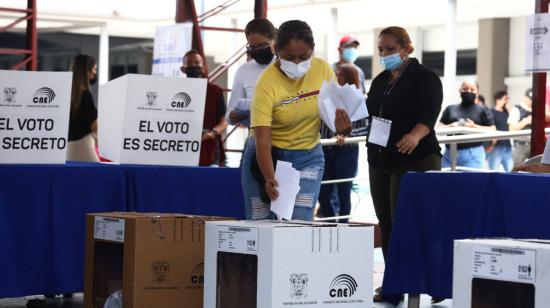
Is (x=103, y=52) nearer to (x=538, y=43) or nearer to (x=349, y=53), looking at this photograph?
(x=349, y=53)

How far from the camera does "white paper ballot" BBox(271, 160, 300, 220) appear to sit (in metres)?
3.98

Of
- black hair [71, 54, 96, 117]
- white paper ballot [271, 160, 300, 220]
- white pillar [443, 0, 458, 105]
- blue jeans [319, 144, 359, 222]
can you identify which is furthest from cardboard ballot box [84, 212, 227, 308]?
white pillar [443, 0, 458, 105]

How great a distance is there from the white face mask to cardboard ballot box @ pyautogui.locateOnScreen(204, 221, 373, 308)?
728 millimetres

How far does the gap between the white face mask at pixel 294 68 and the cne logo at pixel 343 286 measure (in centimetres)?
95

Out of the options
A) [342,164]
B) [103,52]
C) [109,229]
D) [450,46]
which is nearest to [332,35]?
[450,46]

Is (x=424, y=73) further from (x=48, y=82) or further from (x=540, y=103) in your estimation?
(x=48, y=82)

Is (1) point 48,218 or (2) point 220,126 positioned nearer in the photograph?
(1) point 48,218

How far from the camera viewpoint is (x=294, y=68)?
4035 mm

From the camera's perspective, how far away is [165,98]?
4.68 meters

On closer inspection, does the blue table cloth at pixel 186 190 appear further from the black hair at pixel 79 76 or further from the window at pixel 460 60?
the window at pixel 460 60

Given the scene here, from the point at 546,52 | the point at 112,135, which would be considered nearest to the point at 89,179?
the point at 112,135

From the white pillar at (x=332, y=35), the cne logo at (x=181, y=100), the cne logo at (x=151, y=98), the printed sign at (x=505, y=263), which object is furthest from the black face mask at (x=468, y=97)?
the white pillar at (x=332, y=35)

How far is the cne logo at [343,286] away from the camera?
3.33m

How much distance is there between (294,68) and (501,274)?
147cm
